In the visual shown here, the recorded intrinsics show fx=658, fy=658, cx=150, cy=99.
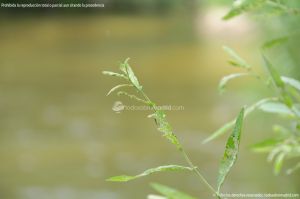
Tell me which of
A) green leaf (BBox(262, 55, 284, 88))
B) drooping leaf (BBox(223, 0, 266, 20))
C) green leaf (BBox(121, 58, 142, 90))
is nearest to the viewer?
green leaf (BBox(121, 58, 142, 90))

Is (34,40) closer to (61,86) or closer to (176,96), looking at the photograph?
(61,86)

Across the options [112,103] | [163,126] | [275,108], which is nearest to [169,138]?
[163,126]

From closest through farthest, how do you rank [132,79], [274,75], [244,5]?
[132,79]
[274,75]
[244,5]

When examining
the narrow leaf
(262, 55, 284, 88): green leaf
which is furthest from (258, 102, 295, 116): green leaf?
the narrow leaf

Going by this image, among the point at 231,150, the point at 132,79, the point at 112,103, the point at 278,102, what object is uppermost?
the point at 132,79

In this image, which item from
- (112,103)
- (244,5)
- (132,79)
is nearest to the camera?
(132,79)

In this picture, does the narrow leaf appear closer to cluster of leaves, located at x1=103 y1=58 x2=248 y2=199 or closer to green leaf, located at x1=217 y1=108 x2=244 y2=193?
cluster of leaves, located at x1=103 y1=58 x2=248 y2=199

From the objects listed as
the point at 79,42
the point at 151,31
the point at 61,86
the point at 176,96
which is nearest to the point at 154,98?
the point at 176,96

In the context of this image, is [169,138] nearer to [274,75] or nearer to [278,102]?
[274,75]
